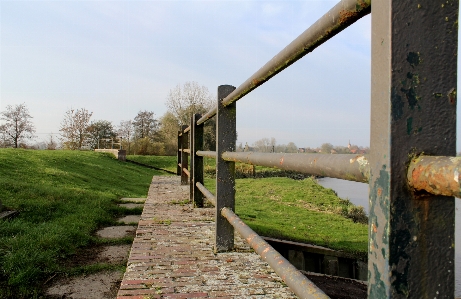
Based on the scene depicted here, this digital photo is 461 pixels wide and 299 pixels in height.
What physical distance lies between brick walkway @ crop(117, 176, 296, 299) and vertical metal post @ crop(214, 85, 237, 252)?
0.10 metres

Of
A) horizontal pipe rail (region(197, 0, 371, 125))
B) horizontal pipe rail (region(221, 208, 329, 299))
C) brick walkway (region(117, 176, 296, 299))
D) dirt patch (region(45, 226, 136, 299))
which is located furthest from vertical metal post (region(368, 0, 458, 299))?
dirt patch (region(45, 226, 136, 299))

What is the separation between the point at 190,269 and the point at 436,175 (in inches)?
68.3

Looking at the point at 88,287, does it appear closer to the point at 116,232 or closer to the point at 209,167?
the point at 116,232

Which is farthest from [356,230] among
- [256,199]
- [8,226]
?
[8,226]

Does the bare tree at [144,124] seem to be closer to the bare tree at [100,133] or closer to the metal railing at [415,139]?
the bare tree at [100,133]

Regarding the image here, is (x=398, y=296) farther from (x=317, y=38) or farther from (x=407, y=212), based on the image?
(x=317, y=38)

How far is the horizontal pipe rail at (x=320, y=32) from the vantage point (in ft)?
2.36

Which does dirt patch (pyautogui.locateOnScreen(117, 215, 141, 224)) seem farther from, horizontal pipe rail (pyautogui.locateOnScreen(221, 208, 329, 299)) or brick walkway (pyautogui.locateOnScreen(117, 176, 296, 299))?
horizontal pipe rail (pyautogui.locateOnScreen(221, 208, 329, 299))

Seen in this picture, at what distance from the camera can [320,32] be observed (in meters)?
0.86

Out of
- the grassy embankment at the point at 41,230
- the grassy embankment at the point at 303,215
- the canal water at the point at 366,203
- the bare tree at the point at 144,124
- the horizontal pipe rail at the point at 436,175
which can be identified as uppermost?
the bare tree at the point at 144,124

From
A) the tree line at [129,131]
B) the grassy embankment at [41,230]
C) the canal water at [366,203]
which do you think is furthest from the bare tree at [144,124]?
the grassy embankment at [41,230]

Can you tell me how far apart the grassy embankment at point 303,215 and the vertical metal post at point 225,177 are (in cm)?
535

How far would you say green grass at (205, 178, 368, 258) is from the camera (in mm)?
8141

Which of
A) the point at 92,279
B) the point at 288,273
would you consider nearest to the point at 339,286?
the point at 92,279
